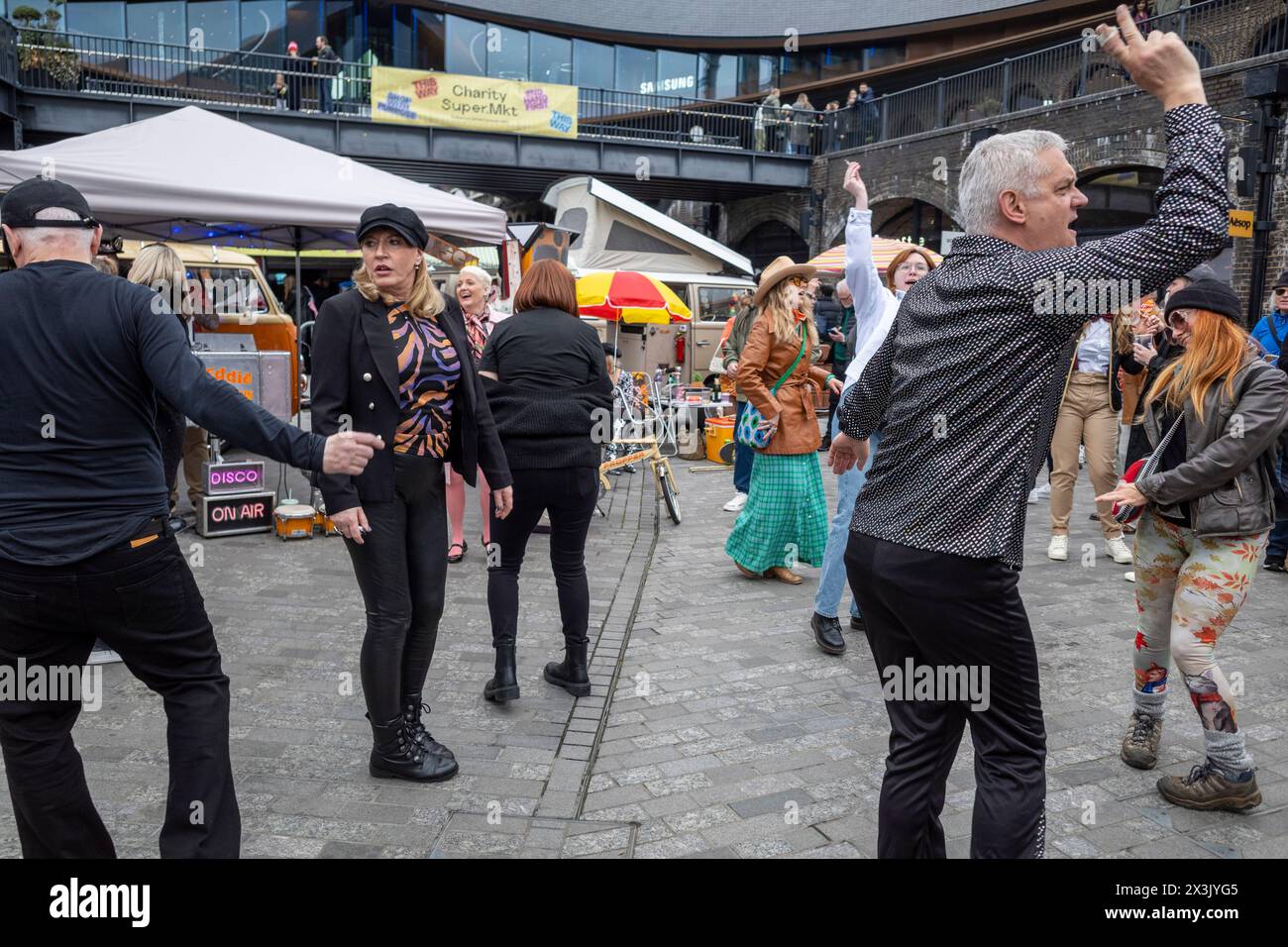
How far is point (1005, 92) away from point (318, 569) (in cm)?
1934

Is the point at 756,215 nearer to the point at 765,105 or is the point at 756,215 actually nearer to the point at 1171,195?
the point at 765,105

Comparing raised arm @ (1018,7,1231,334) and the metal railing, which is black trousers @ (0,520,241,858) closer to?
raised arm @ (1018,7,1231,334)

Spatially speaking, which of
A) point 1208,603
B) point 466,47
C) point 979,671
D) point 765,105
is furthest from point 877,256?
point 466,47

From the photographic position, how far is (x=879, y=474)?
2.46 m

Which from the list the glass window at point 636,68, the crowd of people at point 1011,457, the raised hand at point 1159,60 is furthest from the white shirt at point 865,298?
the glass window at point 636,68

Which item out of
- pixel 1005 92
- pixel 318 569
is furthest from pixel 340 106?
pixel 318 569

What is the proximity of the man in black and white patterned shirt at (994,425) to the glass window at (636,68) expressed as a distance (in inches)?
1399

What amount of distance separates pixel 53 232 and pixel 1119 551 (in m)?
7.12

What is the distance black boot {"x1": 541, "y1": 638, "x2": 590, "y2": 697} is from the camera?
464 cm

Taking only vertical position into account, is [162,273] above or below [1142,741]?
above

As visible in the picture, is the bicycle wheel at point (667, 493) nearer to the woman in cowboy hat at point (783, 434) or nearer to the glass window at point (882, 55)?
the woman in cowboy hat at point (783, 434)

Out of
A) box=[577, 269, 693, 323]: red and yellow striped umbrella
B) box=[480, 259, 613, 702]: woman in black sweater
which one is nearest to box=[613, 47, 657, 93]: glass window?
box=[577, 269, 693, 323]: red and yellow striped umbrella

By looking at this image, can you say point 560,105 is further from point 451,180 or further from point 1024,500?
point 1024,500

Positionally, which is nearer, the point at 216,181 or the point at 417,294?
the point at 417,294
